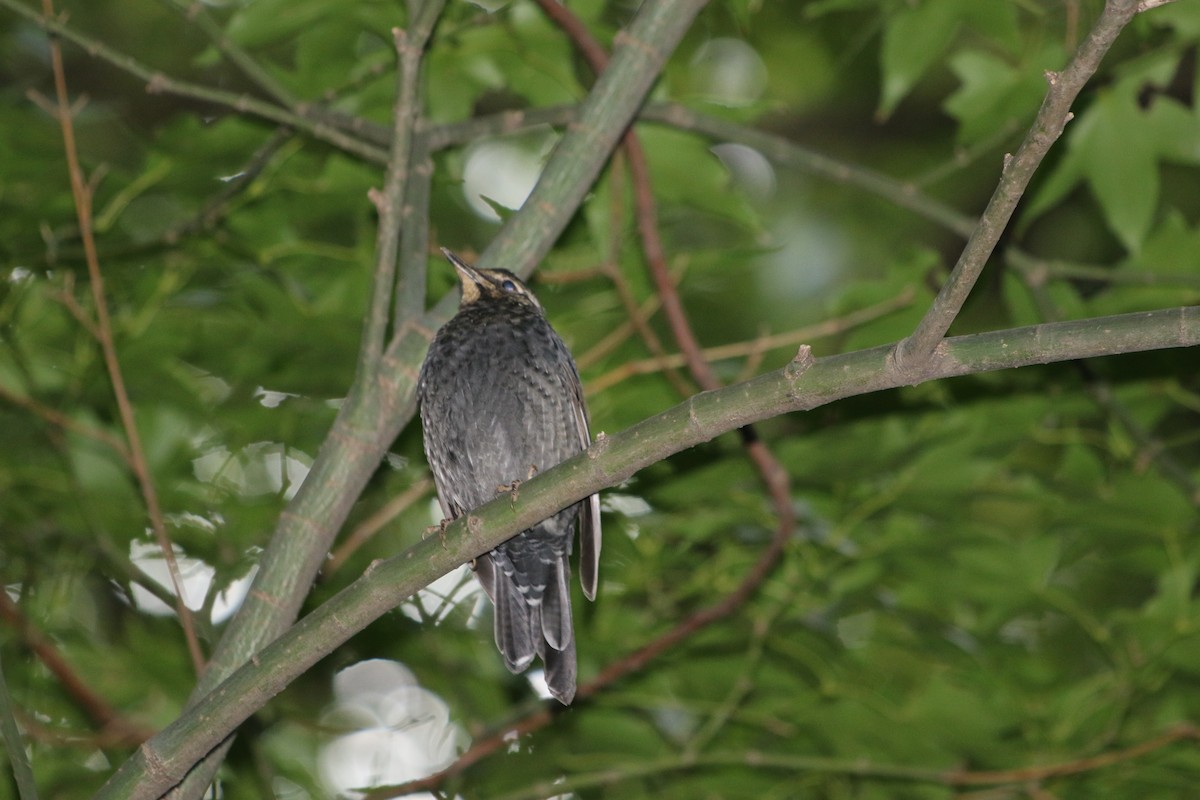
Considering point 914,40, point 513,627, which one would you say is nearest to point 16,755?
point 513,627

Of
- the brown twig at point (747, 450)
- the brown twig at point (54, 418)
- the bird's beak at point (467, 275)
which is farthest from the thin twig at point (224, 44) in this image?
the brown twig at point (54, 418)

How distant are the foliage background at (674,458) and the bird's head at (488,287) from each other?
0.29ft

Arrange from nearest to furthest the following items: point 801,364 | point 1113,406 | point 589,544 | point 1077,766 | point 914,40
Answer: point 801,364
point 914,40
point 589,544
point 1077,766
point 1113,406

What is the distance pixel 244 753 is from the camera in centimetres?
498

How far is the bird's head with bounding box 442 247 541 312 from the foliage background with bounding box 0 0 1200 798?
89 millimetres

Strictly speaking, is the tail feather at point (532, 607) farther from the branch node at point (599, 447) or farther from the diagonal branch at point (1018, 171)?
the diagonal branch at point (1018, 171)

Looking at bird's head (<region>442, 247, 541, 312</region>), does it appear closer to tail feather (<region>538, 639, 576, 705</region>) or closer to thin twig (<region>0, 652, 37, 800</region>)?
tail feather (<region>538, 639, 576, 705</region>)

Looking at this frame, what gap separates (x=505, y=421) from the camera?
5051 millimetres

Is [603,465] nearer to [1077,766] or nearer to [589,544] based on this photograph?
[589,544]

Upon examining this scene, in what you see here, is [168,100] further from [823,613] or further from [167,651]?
[823,613]

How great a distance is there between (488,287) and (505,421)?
1.84ft

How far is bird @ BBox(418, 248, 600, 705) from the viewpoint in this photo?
15.8 feet

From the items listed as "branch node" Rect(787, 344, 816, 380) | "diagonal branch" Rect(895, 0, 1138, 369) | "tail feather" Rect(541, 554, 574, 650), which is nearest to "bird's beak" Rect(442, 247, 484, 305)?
"tail feather" Rect(541, 554, 574, 650)

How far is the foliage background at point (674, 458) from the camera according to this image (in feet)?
14.7
